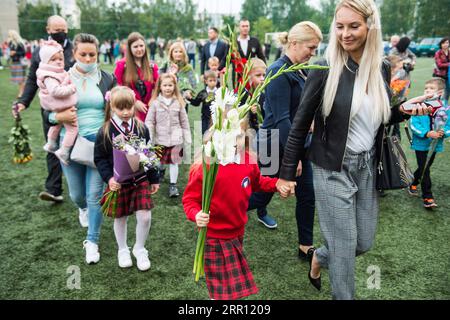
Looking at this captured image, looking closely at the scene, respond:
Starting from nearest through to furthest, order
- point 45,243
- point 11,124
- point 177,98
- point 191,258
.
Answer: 1. point 191,258
2. point 45,243
3. point 177,98
4. point 11,124

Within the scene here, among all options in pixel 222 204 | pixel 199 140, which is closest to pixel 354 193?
pixel 222 204

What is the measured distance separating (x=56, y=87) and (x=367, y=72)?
2498mm

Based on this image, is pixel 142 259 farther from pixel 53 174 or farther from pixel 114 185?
pixel 53 174

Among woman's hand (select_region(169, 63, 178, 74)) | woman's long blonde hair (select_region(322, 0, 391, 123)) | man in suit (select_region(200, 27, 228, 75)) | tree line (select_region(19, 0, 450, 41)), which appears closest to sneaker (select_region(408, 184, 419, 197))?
woman's long blonde hair (select_region(322, 0, 391, 123))

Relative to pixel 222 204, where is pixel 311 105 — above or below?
above

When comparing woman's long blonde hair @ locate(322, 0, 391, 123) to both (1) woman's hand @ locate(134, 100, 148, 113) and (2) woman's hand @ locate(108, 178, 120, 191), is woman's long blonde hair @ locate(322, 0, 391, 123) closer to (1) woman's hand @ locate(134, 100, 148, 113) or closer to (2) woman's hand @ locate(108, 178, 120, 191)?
(2) woman's hand @ locate(108, 178, 120, 191)

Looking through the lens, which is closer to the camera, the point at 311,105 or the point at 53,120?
the point at 311,105

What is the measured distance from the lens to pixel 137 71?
14.8 feet

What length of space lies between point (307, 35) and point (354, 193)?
4.44 ft

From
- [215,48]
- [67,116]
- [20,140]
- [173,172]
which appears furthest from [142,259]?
[215,48]

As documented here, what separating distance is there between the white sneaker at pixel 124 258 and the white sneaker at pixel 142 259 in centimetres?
6

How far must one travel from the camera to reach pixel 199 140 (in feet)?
7.79

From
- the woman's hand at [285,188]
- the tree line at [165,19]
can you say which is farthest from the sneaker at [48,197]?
the tree line at [165,19]

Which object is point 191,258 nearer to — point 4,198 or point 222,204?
point 222,204
